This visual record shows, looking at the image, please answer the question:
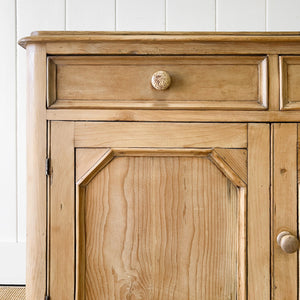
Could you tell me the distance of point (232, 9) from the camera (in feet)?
3.43

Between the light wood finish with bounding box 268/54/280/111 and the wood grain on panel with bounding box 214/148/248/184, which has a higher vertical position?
the light wood finish with bounding box 268/54/280/111

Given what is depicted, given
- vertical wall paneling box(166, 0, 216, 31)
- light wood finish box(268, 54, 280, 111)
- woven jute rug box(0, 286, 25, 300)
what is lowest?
woven jute rug box(0, 286, 25, 300)

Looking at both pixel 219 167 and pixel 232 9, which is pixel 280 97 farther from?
pixel 232 9

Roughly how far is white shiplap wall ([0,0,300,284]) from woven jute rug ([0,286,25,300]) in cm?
2

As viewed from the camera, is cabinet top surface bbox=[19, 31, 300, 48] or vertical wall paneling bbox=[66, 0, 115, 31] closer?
cabinet top surface bbox=[19, 31, 300, 48]

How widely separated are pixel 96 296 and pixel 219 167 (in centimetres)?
34

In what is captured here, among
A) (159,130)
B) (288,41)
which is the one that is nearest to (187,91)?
(159,130)

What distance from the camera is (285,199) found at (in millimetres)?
627

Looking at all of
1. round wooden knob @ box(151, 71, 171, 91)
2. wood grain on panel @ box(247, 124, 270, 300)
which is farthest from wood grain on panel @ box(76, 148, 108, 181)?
wood grain on panel @ box(247, 124, 270, 300)

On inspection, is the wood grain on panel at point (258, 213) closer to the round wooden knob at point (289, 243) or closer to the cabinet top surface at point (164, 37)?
the round wooden knob at point (289, 243)

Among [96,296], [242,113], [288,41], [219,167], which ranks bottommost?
[96,296]

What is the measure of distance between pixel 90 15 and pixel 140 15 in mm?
158

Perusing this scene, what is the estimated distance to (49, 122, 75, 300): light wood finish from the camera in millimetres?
632

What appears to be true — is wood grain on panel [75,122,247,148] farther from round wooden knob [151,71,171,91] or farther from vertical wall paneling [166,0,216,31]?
vertical wall paneling [166,0,216,31]
